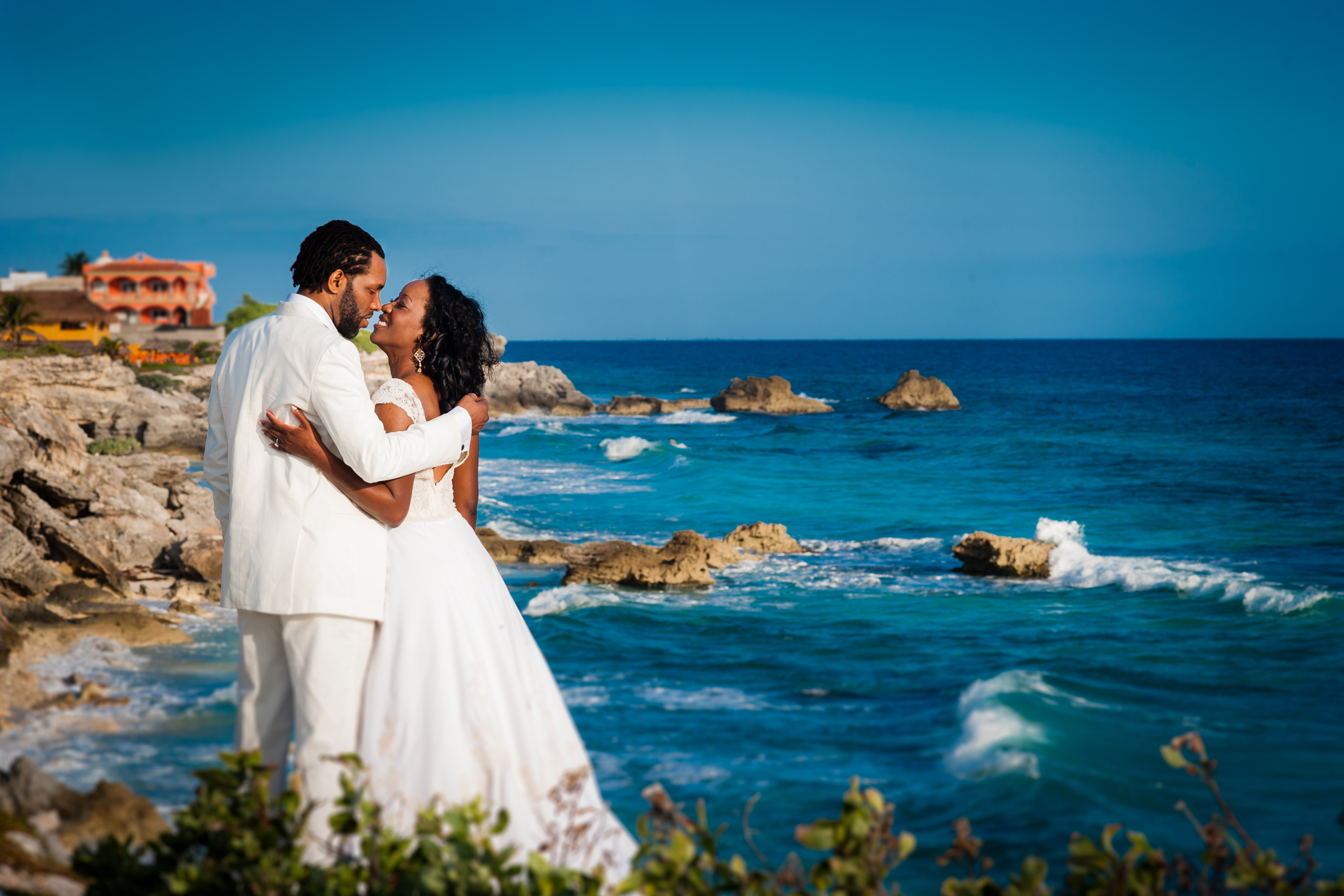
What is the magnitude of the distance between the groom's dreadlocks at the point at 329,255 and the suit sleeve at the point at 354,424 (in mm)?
376

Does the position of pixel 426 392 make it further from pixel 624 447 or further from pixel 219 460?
pixel 624 447

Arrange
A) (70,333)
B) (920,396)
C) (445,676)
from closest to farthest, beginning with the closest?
(445,676) < (70,333) < (920,396)

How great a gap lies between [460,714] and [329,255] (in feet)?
5.78

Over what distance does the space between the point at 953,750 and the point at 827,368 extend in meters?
103

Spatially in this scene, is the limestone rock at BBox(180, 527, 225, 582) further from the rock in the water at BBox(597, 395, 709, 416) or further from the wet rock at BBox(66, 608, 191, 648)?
the rock in the water at BBox(597, 395, 709, 416)

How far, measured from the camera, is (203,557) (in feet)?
39.3

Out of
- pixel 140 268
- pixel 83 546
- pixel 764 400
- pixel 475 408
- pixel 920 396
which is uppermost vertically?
pixel 140 268

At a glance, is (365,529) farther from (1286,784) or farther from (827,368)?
(827,368)

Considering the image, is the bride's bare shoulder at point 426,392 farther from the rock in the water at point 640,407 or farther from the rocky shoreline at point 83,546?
the rock in the water at point 640,407

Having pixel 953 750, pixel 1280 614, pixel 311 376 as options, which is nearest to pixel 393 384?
pixel 311 376

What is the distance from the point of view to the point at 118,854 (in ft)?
10.2

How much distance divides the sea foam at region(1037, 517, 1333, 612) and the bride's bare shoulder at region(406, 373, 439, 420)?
12114 mm

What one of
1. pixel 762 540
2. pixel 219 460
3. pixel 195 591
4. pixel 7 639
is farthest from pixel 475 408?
pixel 762 540

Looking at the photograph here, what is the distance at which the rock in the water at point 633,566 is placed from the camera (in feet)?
44.4
